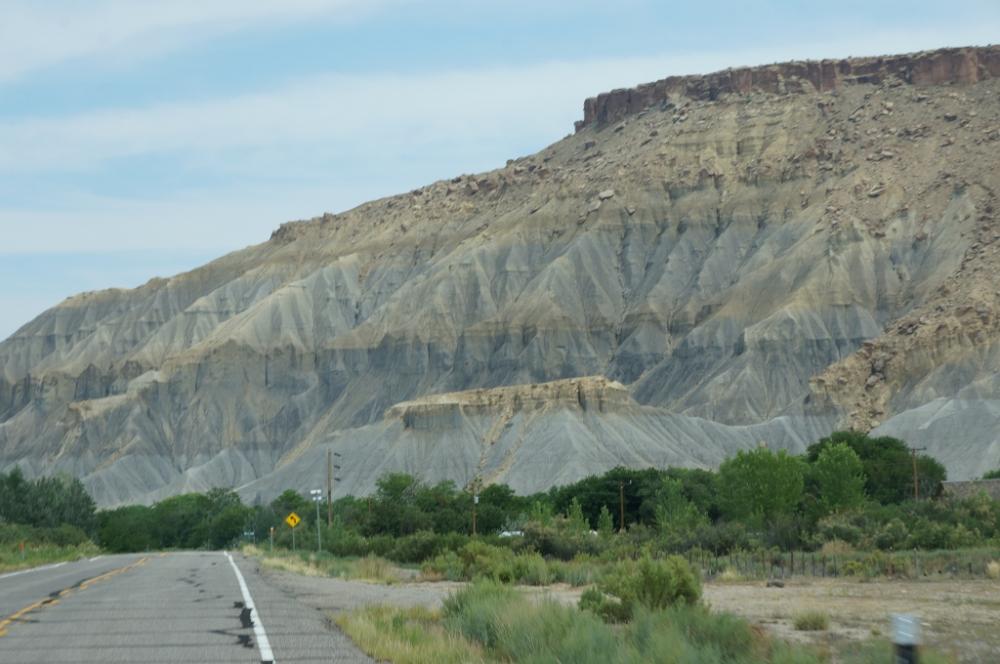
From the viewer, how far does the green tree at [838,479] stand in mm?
76375

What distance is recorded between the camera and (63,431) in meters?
175

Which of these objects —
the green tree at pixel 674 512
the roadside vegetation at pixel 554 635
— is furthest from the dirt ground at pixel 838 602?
the green tree at pixel 674 512

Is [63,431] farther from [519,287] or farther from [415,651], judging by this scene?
[415,651]

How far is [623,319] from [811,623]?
14227 cm

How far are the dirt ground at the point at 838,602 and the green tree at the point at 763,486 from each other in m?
36.6

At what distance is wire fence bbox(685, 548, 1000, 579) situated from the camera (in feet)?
127

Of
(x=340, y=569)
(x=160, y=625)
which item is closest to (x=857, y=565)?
(x=340, y=569)

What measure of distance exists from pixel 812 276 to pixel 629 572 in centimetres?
12936

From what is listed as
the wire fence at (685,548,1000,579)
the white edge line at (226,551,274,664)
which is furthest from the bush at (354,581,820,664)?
the wire fence at (685,548,1000,579)

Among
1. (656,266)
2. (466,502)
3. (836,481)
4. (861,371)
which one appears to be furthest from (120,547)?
(656,266)

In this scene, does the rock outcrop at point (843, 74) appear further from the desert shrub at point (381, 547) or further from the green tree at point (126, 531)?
the desert shrub at point (381, 547)

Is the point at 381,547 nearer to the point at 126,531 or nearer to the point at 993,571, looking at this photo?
the point at 993,571

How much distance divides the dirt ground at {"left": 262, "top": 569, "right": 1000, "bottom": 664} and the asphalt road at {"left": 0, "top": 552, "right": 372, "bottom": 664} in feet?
5.70

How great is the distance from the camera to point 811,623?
22844 millimetres
